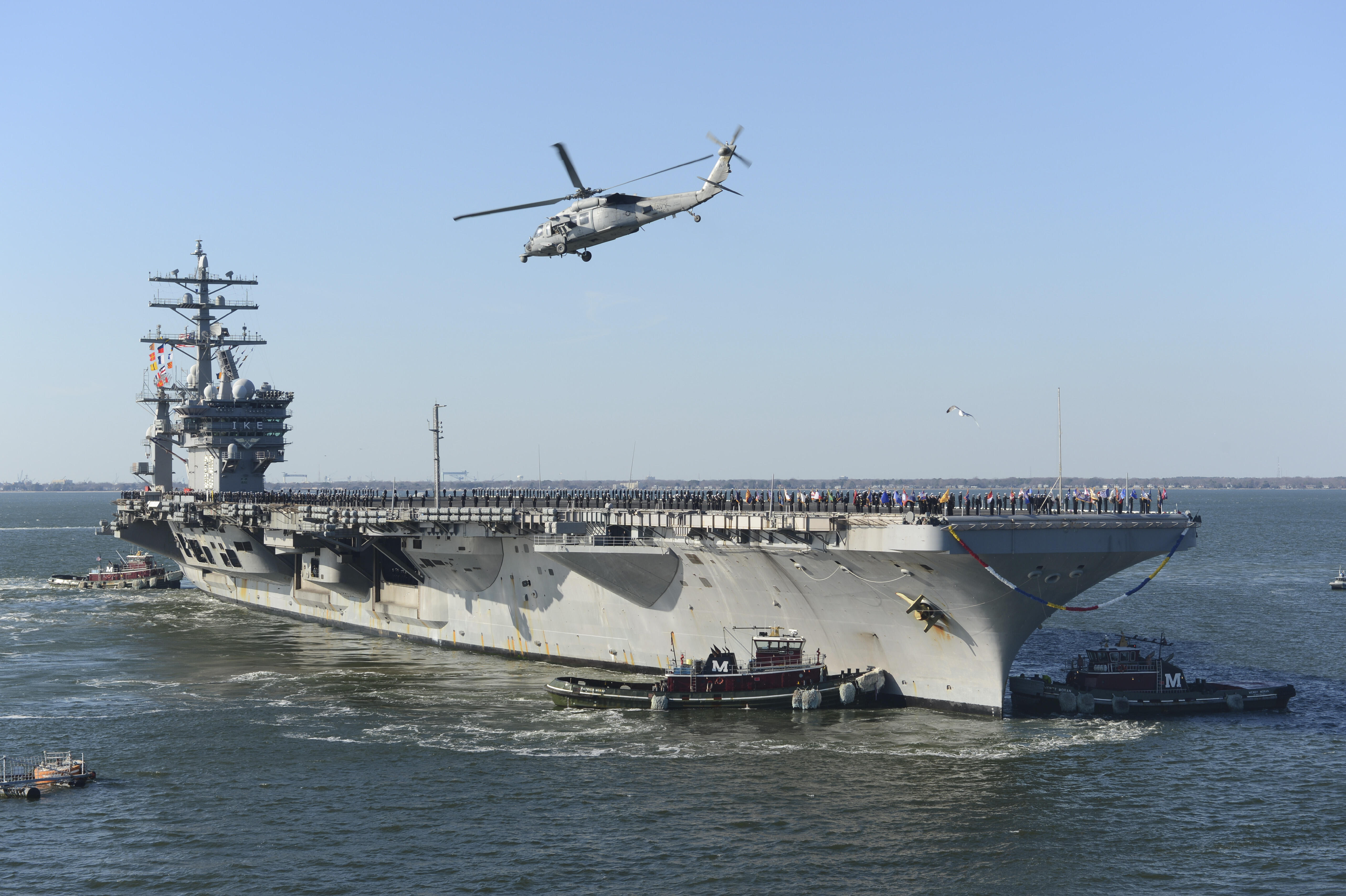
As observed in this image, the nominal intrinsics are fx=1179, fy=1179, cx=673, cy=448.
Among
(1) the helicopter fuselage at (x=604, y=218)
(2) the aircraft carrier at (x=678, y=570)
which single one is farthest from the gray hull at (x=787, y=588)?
(1) the helicopter fuselage at (x=604, y=218)

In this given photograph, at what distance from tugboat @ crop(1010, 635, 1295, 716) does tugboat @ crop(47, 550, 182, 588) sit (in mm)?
51059

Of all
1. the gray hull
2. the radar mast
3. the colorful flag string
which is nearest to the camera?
the colorful flag string

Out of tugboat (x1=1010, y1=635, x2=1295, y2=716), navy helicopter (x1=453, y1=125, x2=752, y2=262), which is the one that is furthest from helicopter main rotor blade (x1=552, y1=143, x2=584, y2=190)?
tugboat (x1=1010, y1=635, x2=1295, y2=716)

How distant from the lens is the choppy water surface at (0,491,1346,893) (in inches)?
784

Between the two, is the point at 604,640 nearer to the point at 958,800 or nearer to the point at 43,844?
the point at 958,800

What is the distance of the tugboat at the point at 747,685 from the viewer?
30.4 m

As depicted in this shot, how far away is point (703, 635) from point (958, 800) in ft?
37.4

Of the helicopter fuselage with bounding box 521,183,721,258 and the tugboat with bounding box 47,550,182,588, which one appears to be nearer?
the helicopter fuselage with bounding box 521,183,721,258

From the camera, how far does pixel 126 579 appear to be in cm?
6606

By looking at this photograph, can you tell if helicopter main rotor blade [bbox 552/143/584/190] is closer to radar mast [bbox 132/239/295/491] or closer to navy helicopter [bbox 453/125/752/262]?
navy helicopter [bbox 453/125/752/262]

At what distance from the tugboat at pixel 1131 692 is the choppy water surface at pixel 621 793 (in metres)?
0.58

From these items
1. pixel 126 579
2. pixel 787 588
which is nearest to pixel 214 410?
pixel 126 579

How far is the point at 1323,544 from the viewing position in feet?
315

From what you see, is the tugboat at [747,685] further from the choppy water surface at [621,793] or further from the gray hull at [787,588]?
the gray hull at [787,588]
